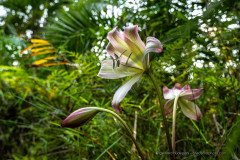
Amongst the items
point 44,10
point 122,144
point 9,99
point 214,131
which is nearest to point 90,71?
point 122,144

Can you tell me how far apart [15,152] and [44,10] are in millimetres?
2238

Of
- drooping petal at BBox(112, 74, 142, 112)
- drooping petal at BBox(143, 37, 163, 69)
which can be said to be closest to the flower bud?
drooping petal at BBox(112, 74, 142, 112)

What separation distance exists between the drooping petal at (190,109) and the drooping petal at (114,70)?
17cm

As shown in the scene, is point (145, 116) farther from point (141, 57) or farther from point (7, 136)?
point (7, 136)

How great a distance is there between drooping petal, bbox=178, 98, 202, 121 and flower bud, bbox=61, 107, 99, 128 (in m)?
0.25

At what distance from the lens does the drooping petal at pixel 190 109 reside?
0.85 metres

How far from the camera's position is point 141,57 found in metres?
0.76

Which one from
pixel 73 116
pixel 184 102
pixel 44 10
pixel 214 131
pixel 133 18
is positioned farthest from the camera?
pixel 44 10

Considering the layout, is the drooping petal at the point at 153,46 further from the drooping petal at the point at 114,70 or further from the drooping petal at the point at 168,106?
the drooping petal at the point at 168,106

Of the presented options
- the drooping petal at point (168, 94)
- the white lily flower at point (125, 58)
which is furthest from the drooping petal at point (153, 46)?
the drooping petal at point (168, 94)

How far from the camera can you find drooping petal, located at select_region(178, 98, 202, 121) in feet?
2.79

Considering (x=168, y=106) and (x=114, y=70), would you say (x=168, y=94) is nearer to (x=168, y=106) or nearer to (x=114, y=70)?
(x=168, y=106)

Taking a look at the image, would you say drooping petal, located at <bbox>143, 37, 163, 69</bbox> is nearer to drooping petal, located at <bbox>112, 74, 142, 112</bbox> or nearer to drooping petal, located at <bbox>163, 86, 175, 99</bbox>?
drooping petal, located at <bbox>112, 74, 142, 112</bbox>

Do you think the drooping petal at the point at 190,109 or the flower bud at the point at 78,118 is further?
the drooping petal at the point at 190,109
